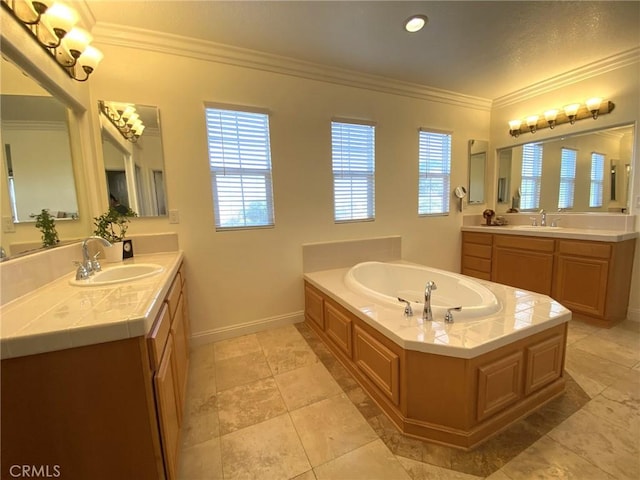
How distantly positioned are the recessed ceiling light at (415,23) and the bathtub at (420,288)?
6.74ft

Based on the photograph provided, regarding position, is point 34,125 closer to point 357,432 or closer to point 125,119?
point 125,119

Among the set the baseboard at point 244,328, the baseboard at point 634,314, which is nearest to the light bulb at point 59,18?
the baseboard at point 244,328

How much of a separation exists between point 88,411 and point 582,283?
383 cm

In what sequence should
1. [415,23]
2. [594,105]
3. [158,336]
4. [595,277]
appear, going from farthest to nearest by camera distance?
[594,105]
[595,277]
[415,23]
[158,336]

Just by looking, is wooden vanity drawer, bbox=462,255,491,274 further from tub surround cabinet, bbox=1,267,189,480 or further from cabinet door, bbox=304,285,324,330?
tub surround cabinet, bbox=1,267,189,480

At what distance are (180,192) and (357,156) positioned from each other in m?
1.86

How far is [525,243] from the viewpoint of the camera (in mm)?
3080

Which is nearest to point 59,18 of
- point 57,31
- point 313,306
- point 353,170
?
point 57,31

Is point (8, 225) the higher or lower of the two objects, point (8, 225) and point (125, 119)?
the lower

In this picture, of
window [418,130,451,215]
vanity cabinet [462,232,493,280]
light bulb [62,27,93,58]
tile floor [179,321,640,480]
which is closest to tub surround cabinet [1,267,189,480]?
tile floor [179,321,640,480]

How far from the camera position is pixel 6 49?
1213 millimetres

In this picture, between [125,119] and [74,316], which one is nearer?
[74,316]

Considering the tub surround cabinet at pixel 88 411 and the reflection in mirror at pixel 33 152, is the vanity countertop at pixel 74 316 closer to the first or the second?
the tub surround cabinet at pixel 88 411

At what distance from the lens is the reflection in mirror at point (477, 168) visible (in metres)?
3.74
